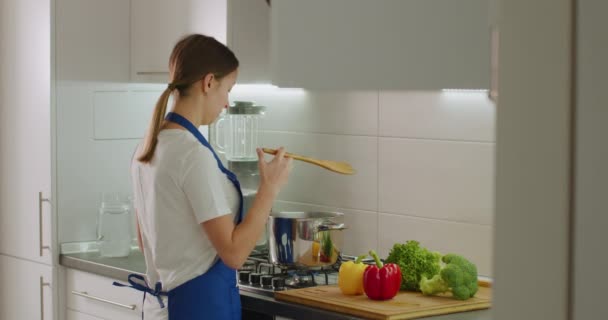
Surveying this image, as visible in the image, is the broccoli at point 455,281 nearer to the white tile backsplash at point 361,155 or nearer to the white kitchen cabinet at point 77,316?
the white tile backsplash at point 361,155

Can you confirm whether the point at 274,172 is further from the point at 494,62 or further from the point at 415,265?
Result: the point at 494,62

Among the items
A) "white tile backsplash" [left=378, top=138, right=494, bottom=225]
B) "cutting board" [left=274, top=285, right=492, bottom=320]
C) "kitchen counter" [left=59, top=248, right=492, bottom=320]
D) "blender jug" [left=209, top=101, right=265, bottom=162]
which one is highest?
"blender jug" [left=209, top=101, right=265, bottom=162]

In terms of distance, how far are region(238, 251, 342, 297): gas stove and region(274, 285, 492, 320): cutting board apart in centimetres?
8

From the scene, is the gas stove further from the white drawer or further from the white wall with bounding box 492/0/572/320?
the white wall with bounding box 492/0/572/320

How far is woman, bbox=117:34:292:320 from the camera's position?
7.25ft

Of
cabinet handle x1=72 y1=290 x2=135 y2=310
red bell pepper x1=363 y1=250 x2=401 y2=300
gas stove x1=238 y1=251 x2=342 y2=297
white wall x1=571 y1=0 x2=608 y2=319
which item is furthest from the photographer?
cabinet handle x1=72 y1=290 x2=135 y2=310

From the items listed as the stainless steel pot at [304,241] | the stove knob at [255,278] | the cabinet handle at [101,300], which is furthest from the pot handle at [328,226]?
the cabinet handle at [101,300]

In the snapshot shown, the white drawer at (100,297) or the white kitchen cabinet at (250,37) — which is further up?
the white kitchen cabinet at (250,37)

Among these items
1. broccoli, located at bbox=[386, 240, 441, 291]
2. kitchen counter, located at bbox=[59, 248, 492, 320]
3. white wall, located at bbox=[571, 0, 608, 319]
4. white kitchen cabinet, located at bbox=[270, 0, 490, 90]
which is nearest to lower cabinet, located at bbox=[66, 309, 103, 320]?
kitchen counter, located at bbox=[59, 248, 492, 320]

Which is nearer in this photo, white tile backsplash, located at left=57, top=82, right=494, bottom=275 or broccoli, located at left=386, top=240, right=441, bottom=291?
broccoli, located at left=386, top=240, right=441, bottom=291

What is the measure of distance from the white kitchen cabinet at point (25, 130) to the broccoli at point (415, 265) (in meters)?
1.36

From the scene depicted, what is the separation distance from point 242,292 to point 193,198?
381 mm

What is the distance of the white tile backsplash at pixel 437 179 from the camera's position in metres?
2.55

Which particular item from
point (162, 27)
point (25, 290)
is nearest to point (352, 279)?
point (162, 27)
